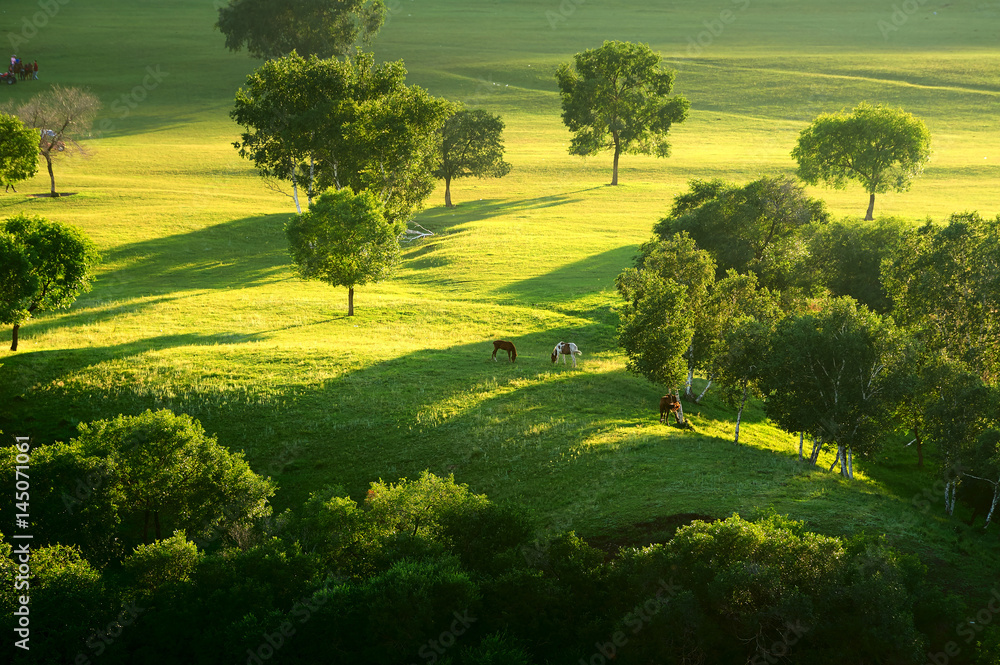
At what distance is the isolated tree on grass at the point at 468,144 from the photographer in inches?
3647

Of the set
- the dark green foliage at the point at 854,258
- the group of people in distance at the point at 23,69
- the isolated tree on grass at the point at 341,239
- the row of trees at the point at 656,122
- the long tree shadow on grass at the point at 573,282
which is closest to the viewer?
the isolated tree on grass at the point at 341,239

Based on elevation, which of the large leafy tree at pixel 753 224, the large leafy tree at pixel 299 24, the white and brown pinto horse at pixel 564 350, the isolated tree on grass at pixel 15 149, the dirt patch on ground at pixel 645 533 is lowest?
the dirt patch on ground at pixel 645 533

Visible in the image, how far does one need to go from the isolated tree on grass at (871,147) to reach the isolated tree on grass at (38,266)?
73116mm

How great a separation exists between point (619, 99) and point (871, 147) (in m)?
31.9

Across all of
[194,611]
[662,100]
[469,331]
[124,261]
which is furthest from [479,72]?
[194,611]

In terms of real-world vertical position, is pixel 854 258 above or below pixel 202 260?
above

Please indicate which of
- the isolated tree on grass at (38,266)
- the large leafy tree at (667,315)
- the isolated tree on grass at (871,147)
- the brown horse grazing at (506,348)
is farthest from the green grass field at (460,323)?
the isolated tree on grass at (871,147)

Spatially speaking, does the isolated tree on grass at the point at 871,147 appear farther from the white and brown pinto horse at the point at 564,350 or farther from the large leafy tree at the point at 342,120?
the white and brown pinto horse at the point at 564,350

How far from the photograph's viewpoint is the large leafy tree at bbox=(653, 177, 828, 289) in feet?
180

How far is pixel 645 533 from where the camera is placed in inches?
985

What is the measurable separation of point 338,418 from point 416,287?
98.2ft

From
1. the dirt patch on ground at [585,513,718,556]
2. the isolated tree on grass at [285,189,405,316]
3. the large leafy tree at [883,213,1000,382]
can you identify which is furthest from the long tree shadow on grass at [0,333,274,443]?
the large leafy tree at [883,213,1000,382]

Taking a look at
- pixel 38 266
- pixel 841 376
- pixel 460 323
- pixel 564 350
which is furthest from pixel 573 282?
pixel 38 266

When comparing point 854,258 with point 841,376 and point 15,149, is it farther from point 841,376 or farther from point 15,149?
point 15,149
